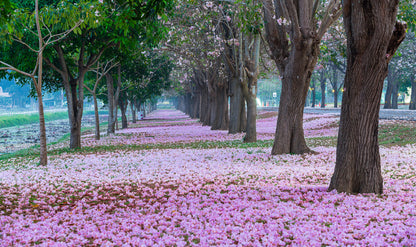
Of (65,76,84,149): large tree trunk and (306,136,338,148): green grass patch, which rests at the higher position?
(65,76,84,149): large tree trunk

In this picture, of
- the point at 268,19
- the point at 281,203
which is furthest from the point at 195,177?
the point at 268,19

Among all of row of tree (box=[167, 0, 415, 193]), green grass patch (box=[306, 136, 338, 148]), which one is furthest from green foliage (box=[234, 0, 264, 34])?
green grass patch (box=[306, 136, 338, 148])

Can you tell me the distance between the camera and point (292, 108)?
16.3 metres

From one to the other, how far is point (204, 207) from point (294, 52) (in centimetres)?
943

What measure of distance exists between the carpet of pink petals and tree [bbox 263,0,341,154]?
260 centimetres

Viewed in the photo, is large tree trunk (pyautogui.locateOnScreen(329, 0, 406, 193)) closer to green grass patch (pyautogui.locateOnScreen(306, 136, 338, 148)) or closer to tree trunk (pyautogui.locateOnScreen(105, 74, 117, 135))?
green grass patch (pyautogui.locateOnScreen(306, 136, 338, 148))

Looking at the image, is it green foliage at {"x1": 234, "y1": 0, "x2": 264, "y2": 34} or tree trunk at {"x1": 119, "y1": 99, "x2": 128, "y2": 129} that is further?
tree trunk at {"x1": 119, "y1": 99, "x2": 128, "y2": 129}

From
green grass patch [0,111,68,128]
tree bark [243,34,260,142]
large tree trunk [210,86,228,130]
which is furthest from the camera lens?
green grass patch [0,111,68,128]

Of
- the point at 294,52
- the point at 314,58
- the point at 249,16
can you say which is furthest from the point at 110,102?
the point at 249,16

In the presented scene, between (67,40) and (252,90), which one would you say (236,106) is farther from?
(67,40)

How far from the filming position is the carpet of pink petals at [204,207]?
598 centimetres

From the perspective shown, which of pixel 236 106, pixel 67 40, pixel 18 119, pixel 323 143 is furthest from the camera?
pixel 18 119

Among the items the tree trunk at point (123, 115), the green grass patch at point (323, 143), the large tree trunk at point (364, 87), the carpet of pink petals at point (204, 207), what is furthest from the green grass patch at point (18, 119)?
the large tree trunk at point (364, 87)

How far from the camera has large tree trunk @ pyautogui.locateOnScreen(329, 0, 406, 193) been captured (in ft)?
25.6
